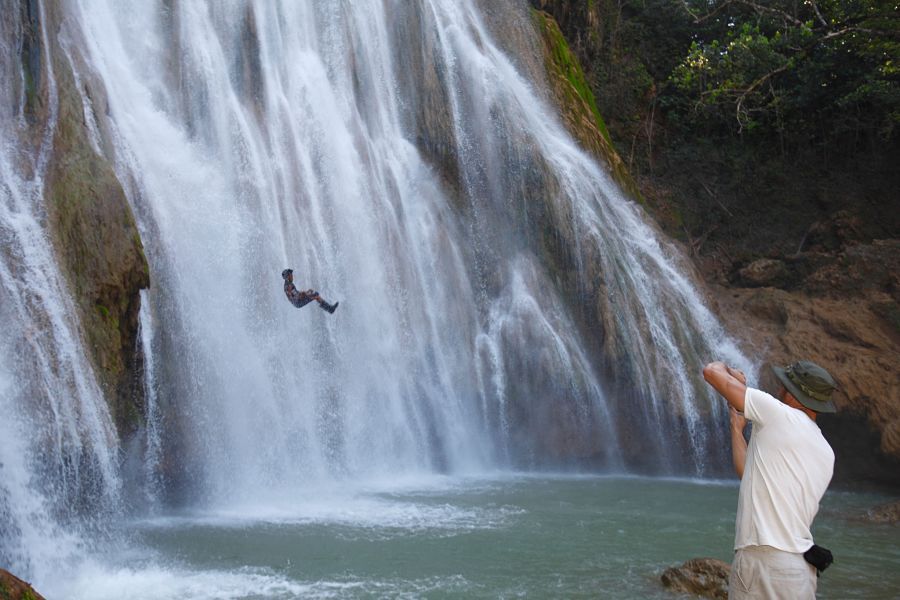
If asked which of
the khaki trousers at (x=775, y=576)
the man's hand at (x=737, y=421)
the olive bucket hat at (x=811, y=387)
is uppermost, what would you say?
the olive bucket hat at (x=811, y=387)

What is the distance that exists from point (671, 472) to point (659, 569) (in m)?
7.53

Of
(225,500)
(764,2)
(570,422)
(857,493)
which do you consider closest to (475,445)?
(570,422)

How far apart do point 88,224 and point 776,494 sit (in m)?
8.30

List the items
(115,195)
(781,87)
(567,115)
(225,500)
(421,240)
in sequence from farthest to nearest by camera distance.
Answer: (781,87)
(567,115)
(421,240)
(225,500)
(115,195)

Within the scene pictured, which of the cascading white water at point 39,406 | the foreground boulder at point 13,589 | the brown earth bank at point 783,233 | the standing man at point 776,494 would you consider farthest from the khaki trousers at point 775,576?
the brown earth bank at point 783,233

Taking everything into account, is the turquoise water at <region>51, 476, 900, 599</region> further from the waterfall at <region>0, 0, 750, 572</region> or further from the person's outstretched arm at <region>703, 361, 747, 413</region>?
the person's outstretched arm at <region>703, 361, 747, 413</region>

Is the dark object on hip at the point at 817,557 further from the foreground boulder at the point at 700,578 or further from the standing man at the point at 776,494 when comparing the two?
the foreground boulder at the point at 700,578

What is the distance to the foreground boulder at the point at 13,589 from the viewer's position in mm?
4695

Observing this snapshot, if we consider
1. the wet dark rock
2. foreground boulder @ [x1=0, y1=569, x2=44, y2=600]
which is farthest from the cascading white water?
the wet dark rock

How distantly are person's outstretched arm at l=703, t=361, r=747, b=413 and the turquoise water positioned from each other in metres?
4.10

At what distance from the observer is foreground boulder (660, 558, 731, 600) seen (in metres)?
7.27

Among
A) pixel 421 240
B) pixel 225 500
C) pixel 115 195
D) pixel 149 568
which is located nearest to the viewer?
pixel 149 568

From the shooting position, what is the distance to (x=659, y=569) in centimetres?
832

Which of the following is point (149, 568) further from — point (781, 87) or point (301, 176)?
point (781, 87)
